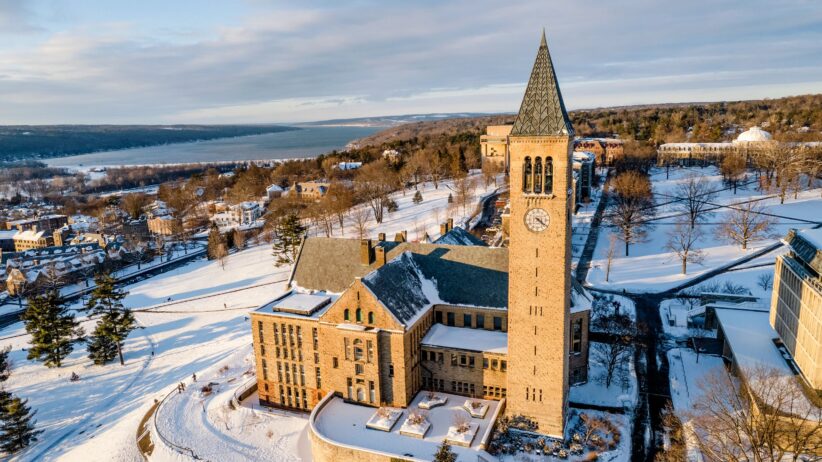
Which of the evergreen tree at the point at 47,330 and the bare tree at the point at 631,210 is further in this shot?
the bare tree at the point at 631,210

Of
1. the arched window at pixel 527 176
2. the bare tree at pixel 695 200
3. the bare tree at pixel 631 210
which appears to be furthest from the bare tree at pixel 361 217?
the arched window at pixel 527 176

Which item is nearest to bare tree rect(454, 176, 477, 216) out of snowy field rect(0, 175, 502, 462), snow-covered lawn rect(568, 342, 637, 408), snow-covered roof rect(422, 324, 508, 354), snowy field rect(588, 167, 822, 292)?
snowy field rect(0, 175, 502, 462)

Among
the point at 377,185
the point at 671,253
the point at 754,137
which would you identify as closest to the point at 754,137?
the point at 754,137

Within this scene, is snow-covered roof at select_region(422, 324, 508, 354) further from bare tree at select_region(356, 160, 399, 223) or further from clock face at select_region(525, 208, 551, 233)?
bare tree at select_region(356, 160, 399, 223)

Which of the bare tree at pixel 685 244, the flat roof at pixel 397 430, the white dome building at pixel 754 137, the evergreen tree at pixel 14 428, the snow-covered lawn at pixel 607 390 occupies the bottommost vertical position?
the evergreen tree at pixel 14 428

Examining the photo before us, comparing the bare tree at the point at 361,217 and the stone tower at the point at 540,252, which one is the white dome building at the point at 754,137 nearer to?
the bare tree at the point at 361,217

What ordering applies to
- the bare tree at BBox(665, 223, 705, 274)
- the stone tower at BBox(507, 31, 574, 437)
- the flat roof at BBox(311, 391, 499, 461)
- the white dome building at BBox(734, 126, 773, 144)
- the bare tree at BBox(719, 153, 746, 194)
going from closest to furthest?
the stone tower at BBox(507, 31, 574, 437) → the flat roof at BBox(311, 391, 499, 461) → the bare tree at BBox(665, 223, 705, 274) → the bare tree at BBox(719, 153, 746, 194) → the white dome building at BBox(734, 126, 773, 144)

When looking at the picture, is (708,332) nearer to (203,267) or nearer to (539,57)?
(539,57)

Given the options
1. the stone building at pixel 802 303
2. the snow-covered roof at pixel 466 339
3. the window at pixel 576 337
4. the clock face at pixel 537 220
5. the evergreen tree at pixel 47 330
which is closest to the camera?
the clock face at pixel 537 220

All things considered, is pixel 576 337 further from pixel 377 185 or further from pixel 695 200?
Answer: pixel 377 185
